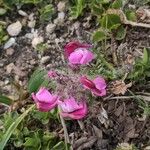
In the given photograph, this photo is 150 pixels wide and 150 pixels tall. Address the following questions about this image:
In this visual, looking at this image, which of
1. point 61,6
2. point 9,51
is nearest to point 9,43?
point 9,51

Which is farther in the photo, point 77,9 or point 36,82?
point 77,9

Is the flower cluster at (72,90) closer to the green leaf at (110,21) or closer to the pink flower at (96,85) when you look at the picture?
the pink flower at (96,85)

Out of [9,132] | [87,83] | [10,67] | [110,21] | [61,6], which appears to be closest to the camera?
[87,83]

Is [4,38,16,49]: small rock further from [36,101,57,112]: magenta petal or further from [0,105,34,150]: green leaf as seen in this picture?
[36,101,57,112]: magenta petal

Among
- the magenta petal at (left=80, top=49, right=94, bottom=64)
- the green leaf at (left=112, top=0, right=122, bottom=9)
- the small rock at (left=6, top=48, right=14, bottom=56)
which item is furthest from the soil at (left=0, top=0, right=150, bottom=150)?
the magenta petal at (left=80, top=49, right=94, bottom=64)

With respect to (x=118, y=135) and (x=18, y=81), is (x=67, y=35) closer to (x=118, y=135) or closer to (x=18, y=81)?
(x=18, y=81)

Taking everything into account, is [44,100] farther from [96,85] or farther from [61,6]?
[61,6]

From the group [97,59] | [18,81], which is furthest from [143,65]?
[18,81]
